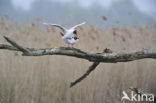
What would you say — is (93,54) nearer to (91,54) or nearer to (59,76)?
(91,54)

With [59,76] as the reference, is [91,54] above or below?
above

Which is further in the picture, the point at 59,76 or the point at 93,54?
the point at 59,76

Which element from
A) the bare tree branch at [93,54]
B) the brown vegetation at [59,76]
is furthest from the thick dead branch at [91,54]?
the brown vegetation at [59,76]

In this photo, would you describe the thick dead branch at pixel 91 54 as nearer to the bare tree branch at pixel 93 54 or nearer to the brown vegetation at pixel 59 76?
the bare tree branch at pixel 93 54

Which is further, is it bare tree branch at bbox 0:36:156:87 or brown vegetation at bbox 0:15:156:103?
brown vegetation at bbox 0:15:156:103

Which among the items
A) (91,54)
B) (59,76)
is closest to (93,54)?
(91,54)

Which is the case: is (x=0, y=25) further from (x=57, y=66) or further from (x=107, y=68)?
(x=107, y=68)

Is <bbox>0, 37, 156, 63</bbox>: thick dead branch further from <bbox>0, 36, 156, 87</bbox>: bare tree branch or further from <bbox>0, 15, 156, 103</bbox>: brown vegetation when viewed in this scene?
<bbox>0, 15, 156, 103</bbox>: brown vegetation

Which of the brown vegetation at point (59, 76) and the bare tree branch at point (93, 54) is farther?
the brown vegetation at point (59, 76)

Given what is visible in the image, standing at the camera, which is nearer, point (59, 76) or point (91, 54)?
point (91, 54)

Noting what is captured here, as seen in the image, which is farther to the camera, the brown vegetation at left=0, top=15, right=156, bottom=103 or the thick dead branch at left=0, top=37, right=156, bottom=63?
the brown vegetation at left=0, top=15, right=156, bottom=103

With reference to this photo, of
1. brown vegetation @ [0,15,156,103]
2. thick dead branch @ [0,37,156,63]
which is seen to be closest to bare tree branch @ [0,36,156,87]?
thick dead branch @ [0,37,156,63]

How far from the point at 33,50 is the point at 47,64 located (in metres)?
1.33

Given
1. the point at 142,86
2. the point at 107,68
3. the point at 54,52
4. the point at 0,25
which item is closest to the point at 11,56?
the point at 0,25
